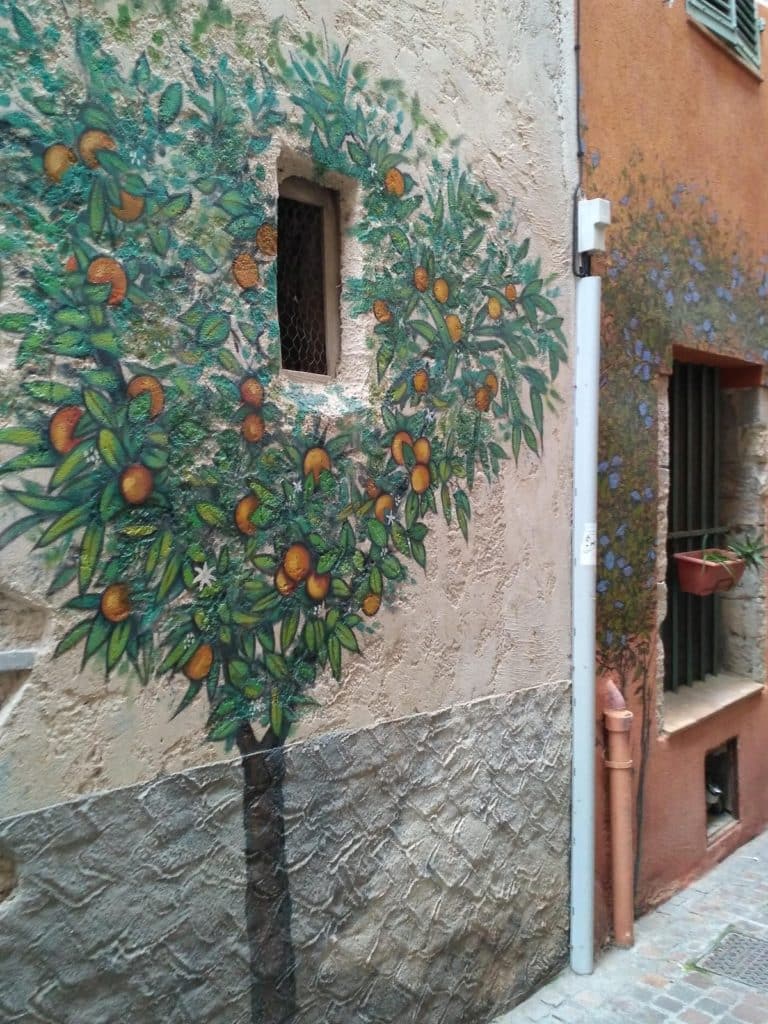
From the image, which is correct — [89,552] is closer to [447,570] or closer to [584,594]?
[447,570]

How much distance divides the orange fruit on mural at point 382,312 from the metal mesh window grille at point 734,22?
279 cm

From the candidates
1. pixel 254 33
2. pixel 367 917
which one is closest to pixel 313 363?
pixel 254 33

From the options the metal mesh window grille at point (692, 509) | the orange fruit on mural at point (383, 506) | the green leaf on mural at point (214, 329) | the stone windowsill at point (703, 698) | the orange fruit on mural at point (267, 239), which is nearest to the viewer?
the green leaf on mural at point (214, 329)

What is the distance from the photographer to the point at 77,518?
1.98 metres

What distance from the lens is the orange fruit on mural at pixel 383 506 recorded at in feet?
8.78

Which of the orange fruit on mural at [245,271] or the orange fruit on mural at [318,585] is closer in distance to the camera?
the orange fruit on mural at [245,271]

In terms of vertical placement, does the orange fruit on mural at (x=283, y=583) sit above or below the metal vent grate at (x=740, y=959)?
above

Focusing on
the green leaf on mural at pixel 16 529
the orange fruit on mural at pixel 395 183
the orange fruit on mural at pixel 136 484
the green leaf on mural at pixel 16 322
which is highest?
the orange fruit on mural at pixel 395 183

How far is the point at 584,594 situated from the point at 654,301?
1.43 metres

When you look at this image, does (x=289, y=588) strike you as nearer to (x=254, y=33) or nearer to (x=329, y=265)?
(x=329, y=265)

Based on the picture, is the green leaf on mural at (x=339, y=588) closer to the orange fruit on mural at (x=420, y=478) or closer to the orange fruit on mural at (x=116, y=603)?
the orange fruit on mural at (x=420, y=478)

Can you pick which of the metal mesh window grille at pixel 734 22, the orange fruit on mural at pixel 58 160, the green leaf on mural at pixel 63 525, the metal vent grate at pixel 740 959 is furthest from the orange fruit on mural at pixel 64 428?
the metal mesh window grille at pixel 734 22

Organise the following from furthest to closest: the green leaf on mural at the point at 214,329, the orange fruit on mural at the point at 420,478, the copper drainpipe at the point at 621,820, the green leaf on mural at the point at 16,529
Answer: the copper drainpipe at the point at 621,820 → the orange fruit on mural at the point at 420,478 → the green leaf on mural at the point at 214,329 → the green leaf on mural at the point at 16,529

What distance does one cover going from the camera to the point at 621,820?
3.66 metres
